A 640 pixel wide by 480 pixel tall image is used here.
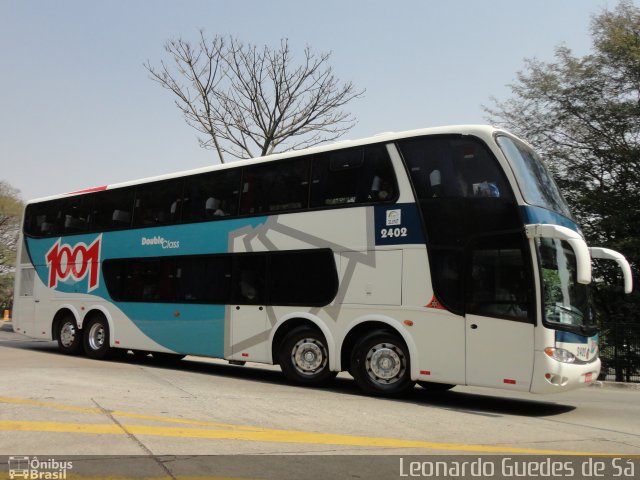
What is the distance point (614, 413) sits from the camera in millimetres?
9234

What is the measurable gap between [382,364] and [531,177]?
3518 millimetres

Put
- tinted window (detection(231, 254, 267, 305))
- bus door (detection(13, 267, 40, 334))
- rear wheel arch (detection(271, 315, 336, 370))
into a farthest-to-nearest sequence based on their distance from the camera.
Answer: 1. bus door (detection(13, 267, 40, 334))
2. tinted window (detection(231, 254, 267, 305))
3. rear wheel arch (detection(271, 315, 336, 370))

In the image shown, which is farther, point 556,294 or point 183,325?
point 183,325

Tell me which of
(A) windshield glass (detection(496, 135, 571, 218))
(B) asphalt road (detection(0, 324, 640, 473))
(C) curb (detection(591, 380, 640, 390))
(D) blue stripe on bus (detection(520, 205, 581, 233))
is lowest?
(C) curb (detection(591, 380, 640, 390))

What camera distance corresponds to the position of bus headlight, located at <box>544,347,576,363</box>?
798 cm

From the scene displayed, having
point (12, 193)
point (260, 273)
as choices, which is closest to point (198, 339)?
point (260, 273)

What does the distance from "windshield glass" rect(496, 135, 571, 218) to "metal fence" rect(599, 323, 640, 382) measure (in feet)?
27.7

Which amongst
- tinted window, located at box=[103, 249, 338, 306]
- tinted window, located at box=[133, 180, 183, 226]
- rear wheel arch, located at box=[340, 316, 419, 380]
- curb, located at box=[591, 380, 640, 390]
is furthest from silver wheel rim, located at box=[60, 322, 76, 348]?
curb, located at box=[591, 380, 640, 390]

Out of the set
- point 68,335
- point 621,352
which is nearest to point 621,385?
point 621,352

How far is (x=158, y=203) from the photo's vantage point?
43.1 feet

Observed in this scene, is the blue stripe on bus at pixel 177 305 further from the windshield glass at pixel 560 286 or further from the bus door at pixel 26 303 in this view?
the windshield glass at pixel 560 286

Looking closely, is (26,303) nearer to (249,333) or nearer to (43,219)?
(43,219)

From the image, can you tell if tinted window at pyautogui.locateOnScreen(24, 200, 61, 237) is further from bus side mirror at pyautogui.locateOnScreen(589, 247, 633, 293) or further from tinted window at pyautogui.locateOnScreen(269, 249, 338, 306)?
bus side mirror at pyautogui.locateOnScreen(589, 247, 633, 293)

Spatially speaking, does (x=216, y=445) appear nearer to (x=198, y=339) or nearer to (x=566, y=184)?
(x=198, y=339)
